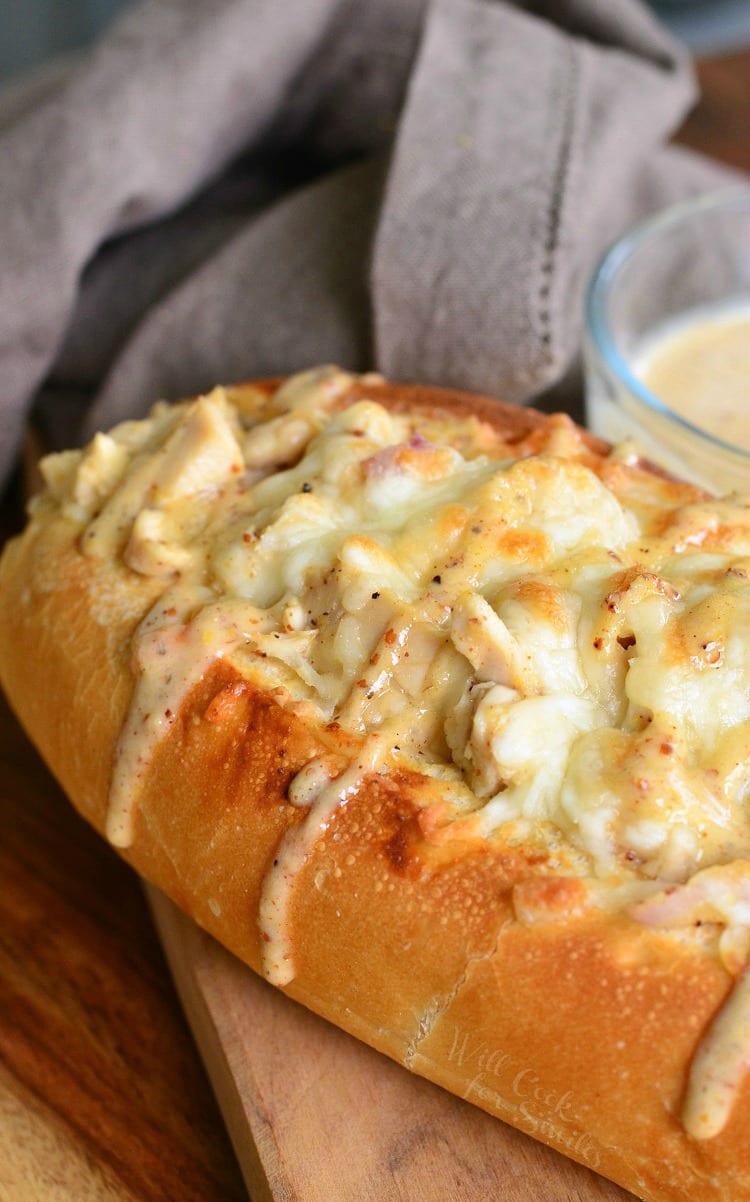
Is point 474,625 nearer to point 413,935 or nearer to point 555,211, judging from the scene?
→ point 413,935

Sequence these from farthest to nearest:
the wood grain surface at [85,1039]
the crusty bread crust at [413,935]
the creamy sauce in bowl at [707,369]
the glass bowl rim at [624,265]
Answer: the creamy sauce in bowl at [707,369], the glass bowl rim at [624,265], the wood grain surface at [85,1039], the crusty bread crust at [413,935]

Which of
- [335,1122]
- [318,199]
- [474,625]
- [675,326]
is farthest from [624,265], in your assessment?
[335,1122]

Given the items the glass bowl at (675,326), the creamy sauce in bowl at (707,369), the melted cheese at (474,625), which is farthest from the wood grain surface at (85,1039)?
the creamy sauce in bowl at (707,369)

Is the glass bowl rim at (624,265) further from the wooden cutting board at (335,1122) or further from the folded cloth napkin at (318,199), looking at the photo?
the wooden cutting board at (335,1122)

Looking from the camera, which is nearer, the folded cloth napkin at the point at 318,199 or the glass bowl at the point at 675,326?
the glass bowl at the point at 675,326

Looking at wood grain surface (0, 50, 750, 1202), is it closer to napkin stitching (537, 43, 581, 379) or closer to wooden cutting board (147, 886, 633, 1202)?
wooden cutting board (147, 886, 633, 1202)

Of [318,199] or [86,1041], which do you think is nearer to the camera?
[86,1041]

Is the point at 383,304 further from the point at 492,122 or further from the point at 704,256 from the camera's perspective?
the point at 704,256
